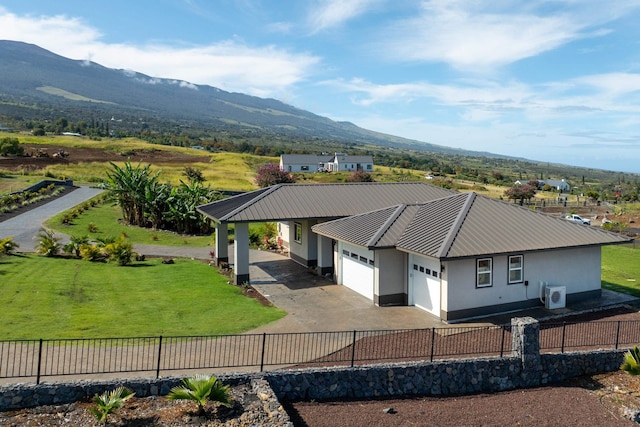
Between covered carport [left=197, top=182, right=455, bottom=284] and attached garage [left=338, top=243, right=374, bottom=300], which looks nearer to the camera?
attached garage [left=338, top=243, right=374, bottom=300]

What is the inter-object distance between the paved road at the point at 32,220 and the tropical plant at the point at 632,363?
2432 centimetres

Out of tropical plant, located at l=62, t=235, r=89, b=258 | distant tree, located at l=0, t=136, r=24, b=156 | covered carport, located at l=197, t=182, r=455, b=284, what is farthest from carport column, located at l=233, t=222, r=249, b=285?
distant tree, located at l=0, t=136, r=24, b=156

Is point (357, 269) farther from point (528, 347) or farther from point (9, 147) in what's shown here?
point (9, 147)

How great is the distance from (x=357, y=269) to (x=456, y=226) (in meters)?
4.16

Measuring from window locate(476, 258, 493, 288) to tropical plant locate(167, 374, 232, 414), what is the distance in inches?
374

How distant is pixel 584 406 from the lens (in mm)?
11477

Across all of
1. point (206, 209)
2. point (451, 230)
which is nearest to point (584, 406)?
point (451, 230)

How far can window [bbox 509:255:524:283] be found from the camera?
17203mm

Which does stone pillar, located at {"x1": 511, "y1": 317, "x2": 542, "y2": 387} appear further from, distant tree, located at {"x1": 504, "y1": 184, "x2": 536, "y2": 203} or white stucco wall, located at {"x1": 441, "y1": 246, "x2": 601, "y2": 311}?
distant tree, located at {"x1": 504, "y1": 184, "x2": 536, "y2": 203}

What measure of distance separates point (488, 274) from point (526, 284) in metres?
1.79

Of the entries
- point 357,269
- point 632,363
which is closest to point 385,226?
point 357,269

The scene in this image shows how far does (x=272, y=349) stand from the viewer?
1341cm

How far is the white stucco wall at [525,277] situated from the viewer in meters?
16.2

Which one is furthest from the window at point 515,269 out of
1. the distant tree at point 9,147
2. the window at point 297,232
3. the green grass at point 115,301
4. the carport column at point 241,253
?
the distant tree at point 9,147
